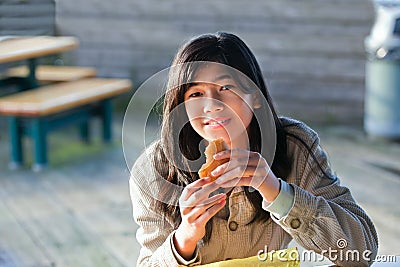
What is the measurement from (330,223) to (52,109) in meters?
3.17

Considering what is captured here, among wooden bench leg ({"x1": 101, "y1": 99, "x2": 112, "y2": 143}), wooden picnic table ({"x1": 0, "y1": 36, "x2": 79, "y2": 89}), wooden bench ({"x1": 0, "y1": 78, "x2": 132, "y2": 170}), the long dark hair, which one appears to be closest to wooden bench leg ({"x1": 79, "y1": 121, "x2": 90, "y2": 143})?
wooden bench ({"x1": 0, "y1": 78, "x2": 132, "y2": 170})

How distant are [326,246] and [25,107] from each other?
10.5 feet

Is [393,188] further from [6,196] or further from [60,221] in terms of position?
[6,196]

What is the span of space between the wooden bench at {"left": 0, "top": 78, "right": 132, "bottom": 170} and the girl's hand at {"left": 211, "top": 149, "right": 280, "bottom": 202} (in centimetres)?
320

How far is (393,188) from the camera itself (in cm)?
384

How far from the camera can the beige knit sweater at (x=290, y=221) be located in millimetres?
1183

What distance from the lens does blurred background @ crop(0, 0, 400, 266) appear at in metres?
3.26

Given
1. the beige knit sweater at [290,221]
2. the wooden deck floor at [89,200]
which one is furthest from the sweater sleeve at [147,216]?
the wooden deck floor at [89,200]

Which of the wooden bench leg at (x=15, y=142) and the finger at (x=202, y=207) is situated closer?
the finger at (x=202, y=207)

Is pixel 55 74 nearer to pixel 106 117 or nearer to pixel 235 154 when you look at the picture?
pixel 106 117

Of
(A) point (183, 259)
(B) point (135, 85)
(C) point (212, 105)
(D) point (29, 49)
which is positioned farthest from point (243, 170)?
(B) point (135, 85)

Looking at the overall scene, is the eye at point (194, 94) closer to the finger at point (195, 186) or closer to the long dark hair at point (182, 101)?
the long dark hair at point (182, 101)

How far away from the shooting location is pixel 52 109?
164 inches

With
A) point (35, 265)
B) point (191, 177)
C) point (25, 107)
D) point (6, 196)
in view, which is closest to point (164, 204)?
point (191, 177)
